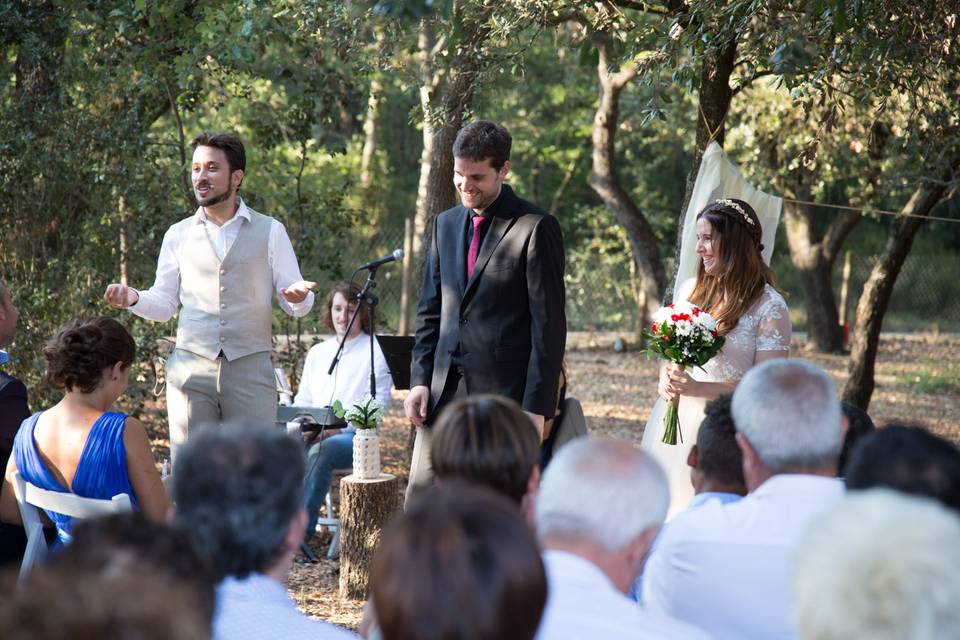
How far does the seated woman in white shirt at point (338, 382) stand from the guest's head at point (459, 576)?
15.3ft

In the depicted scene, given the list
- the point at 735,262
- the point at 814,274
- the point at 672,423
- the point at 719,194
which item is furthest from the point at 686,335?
the point at 814,274

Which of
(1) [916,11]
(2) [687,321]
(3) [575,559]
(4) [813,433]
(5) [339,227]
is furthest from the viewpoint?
(5) [339,227]

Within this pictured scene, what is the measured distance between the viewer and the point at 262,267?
493cm

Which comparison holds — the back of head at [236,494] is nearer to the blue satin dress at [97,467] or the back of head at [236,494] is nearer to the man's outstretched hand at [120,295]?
the blue satin dress at [97,467]

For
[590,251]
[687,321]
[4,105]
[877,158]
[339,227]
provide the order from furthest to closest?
[590,251], [877,158], [339,227], [4,105], [687,321]

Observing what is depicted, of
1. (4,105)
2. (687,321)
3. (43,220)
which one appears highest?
(4,105)

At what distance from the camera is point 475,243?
4375 millimetres

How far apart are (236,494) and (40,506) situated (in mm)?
1701

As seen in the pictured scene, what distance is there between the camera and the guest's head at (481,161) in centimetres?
412

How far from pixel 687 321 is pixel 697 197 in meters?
1.90

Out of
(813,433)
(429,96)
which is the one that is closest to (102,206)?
(429,96)

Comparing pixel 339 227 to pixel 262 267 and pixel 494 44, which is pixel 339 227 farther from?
pixel 262 267

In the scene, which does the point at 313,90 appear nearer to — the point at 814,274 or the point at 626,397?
the point at 626,397

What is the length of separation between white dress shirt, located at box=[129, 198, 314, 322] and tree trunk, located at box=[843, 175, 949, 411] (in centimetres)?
536
